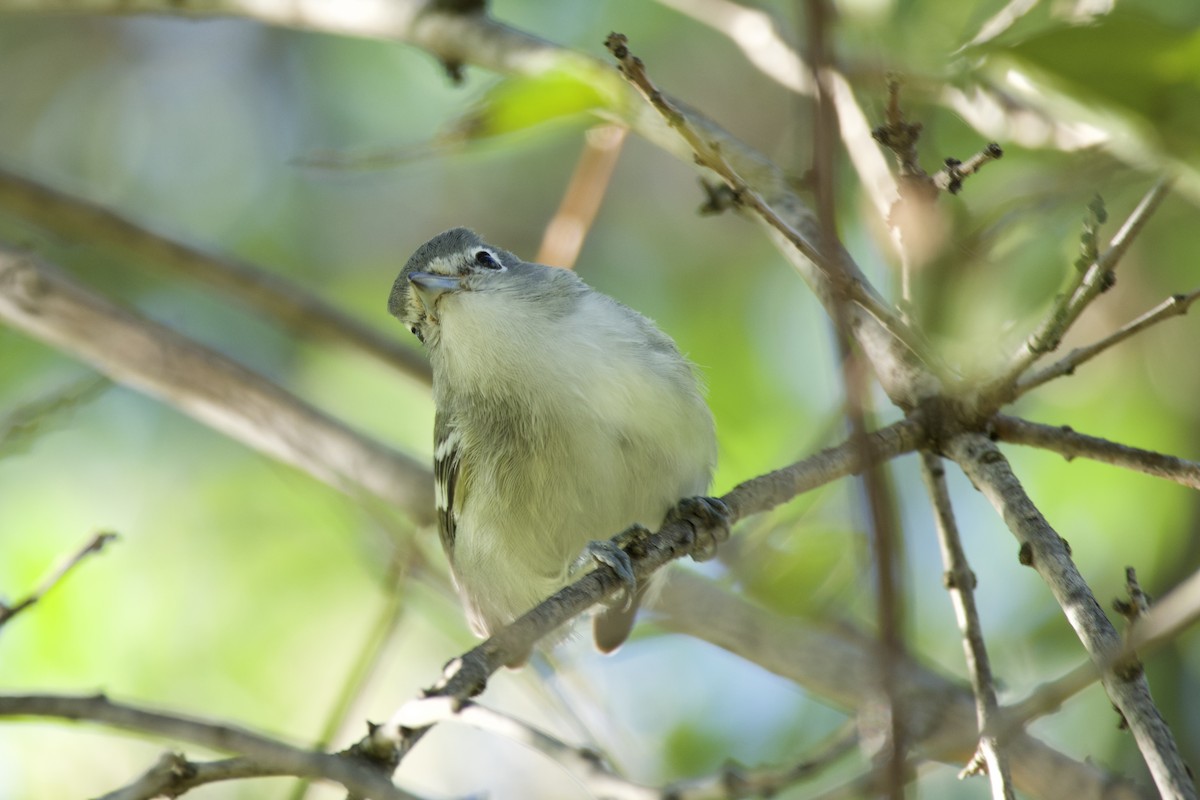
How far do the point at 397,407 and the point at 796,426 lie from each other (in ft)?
7.31

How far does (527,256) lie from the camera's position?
765cm

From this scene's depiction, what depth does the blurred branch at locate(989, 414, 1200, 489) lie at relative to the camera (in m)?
2.30

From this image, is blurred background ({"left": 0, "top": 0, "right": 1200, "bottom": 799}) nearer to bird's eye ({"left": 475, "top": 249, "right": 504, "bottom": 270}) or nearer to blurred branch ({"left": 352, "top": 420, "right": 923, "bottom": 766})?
blurred branch ({"left": 352, "top": 420, "right": 923, "bottom": 766})

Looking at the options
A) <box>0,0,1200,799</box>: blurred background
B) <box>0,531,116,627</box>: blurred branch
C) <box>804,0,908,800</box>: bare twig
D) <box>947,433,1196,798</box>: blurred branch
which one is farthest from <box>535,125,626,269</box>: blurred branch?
<box>804,0,908,800</box>: bare twig

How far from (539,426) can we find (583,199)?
1.39 meters

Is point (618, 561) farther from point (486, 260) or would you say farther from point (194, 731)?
point (486, 260)

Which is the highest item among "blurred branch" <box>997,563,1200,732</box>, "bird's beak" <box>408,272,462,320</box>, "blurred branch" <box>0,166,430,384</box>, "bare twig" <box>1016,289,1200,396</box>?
"blurred branch" <box>0,166,430,384</box>

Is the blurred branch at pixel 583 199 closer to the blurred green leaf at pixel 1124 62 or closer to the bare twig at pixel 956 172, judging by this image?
the bare twig at pixel 956 172

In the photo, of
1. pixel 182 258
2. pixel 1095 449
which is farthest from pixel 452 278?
pixel 1095 449

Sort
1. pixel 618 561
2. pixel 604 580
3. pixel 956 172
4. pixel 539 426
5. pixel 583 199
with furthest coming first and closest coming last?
pixel 583 199, pixel 539 426, pixel 618 561, pixel 604 580, pixel 956 172

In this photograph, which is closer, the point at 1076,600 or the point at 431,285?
the point at 1076,600

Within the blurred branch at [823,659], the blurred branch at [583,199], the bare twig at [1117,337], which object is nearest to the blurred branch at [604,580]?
the bare twig at [1117,337]

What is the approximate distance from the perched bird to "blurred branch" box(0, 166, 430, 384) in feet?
1.31

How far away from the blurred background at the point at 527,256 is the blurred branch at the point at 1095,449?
0.18 metres
